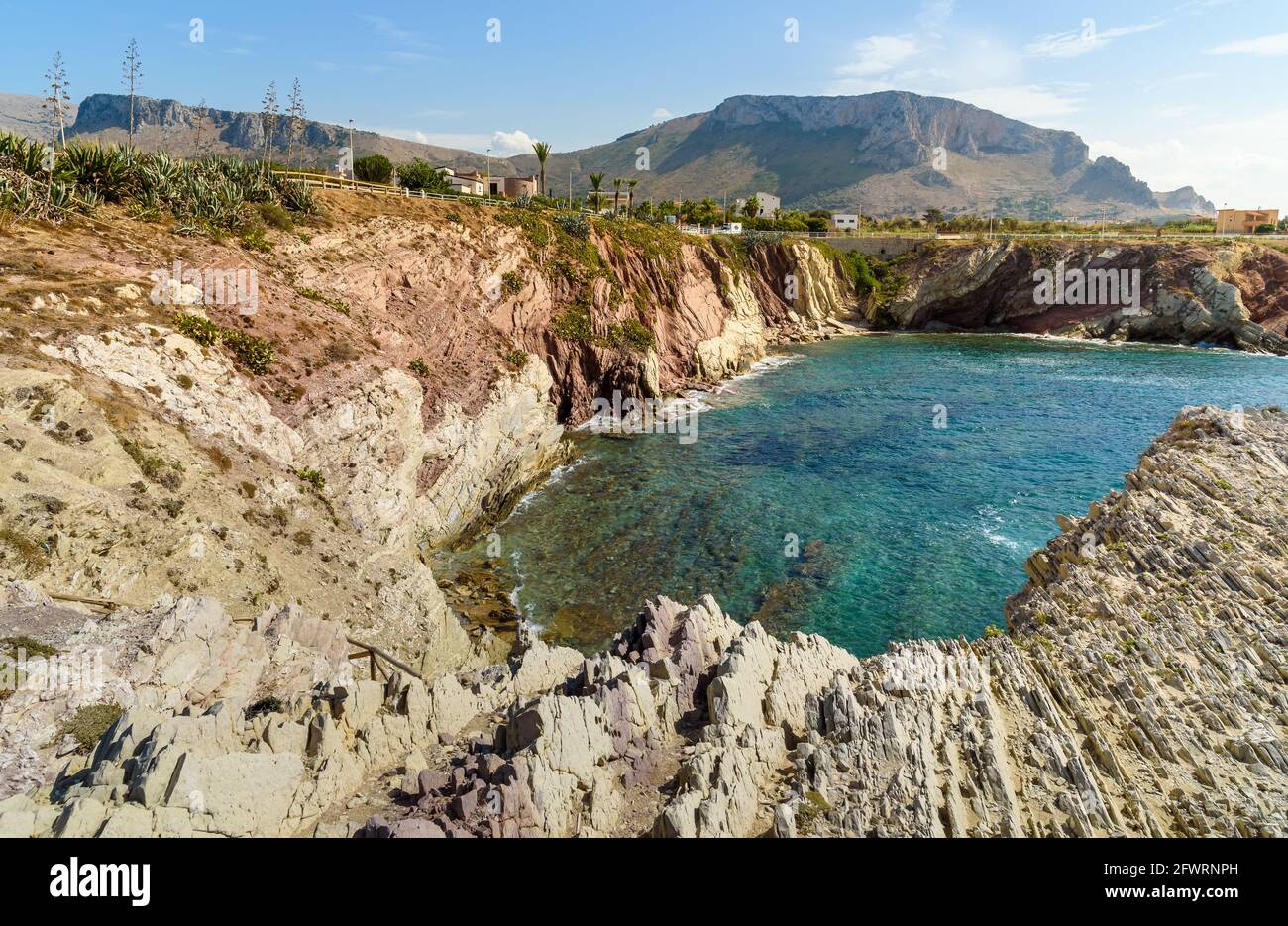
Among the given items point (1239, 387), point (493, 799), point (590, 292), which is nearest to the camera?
point (493, 799)

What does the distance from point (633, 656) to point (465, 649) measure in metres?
8.82

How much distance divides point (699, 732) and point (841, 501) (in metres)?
22.7

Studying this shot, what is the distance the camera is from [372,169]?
54.2 metres

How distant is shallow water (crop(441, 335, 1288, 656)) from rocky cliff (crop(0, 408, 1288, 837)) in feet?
23.7

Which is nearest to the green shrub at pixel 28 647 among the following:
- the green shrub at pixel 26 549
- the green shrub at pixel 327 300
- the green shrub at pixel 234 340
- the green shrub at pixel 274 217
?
the green shrub at pixel 26 549

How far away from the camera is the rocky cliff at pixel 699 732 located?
1015 cm

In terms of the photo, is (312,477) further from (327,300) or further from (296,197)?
Result: (296,197)

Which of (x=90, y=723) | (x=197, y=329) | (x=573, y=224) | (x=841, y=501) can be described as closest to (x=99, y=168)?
(x=197, y=329)

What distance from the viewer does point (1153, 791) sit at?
A: 1216cm

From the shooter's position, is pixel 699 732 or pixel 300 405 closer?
pixel 699 732

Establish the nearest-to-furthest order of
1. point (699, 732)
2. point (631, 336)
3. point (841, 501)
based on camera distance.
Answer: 1. point (699, 732)
2. point (841, 501)
3. point (631, 336)

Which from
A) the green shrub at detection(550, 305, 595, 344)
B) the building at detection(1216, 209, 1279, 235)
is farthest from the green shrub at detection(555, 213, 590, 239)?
the building at detection(1216, 209, 1279, 235)
